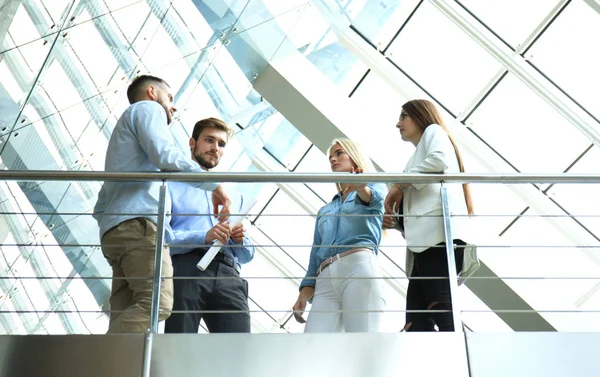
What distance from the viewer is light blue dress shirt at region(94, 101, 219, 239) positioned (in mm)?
3045

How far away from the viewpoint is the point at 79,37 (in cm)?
409

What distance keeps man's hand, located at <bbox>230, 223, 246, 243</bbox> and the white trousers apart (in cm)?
30

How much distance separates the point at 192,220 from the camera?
3.38 m

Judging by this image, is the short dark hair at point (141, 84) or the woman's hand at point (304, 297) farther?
the woman's hand at point (304, 297)

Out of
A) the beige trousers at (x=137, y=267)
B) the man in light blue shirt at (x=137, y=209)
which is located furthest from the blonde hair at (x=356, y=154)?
the beige trousers at (x=137, y=267)

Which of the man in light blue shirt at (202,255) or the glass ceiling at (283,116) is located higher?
the glass ceiling at (283,116)

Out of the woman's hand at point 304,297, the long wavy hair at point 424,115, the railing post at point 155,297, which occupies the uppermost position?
the long wavy hair at point 424,115

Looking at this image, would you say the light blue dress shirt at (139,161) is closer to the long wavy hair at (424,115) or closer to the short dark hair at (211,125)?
the short dark hair at (211,125)

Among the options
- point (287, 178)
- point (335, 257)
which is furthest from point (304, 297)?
point (287, 178)

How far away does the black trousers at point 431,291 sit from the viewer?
10.1 ft

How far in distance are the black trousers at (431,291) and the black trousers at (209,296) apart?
55 centimetres

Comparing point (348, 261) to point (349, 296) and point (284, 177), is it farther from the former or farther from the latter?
point (284, 177)

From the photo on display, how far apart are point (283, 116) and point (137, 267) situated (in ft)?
11.3

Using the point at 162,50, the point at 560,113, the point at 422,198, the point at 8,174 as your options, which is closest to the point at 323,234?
the point at 422,198
